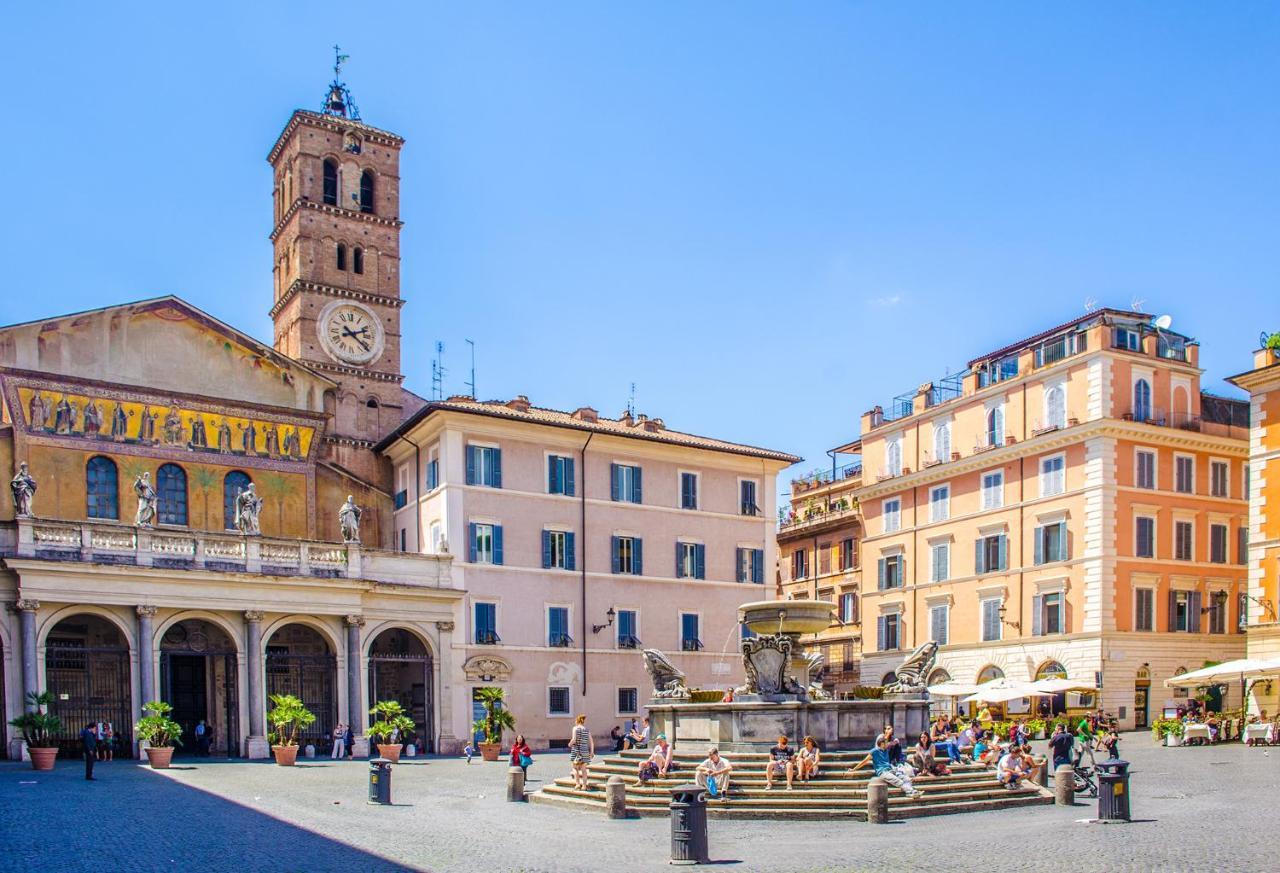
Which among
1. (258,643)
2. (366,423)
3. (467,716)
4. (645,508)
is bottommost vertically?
(467,716)

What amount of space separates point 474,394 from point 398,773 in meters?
22.1

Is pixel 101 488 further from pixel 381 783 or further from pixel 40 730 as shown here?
pixel 381 783

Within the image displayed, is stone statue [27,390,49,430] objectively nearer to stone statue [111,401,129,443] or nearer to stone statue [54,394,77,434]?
stone statue [54,394,77,434]

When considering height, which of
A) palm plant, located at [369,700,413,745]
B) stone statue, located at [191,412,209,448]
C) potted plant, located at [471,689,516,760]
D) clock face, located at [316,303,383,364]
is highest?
clock face, located at [316,303,383,364]

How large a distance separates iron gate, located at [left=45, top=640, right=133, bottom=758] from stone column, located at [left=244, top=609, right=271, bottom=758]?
3117 mm

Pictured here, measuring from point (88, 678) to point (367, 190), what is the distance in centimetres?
2471

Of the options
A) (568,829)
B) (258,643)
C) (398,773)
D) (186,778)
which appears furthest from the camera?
(258,643)

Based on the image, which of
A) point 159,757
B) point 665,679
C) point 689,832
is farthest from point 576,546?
point 689,832

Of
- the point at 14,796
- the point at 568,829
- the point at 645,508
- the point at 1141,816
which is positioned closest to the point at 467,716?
the point at 645,508

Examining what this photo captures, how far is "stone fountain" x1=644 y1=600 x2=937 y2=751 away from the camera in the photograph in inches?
925

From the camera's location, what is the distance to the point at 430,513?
4422cm

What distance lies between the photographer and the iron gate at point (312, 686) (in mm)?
39188

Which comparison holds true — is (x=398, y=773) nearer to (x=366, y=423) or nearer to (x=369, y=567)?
(x=369, y=567)

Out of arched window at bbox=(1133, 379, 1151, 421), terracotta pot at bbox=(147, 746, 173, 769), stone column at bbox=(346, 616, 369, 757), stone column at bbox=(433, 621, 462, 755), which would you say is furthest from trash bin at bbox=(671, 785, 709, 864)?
arched window at bbox=(1133, 379, 1151, 421)
